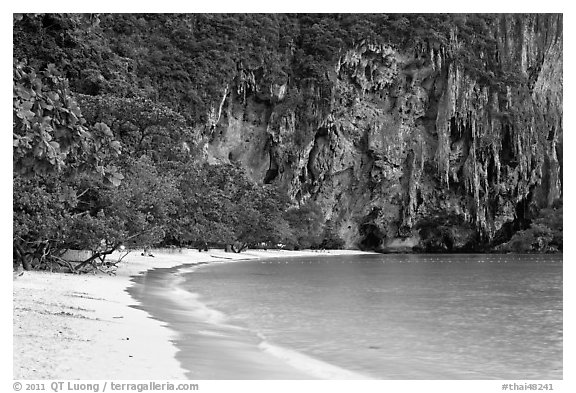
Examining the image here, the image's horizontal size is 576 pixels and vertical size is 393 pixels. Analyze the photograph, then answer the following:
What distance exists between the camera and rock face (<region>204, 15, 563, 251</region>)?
5988 centimetres

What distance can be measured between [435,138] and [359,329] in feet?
179

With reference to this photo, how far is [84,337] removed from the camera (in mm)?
7129

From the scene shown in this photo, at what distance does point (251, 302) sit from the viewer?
44.7 ft

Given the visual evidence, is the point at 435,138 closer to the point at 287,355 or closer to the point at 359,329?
the point at 359,329

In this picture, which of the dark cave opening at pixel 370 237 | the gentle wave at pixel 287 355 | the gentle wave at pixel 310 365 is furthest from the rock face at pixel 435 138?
the gentle wave at pixel 310 365

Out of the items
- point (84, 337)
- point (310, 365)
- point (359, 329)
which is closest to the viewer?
point (84, 337)

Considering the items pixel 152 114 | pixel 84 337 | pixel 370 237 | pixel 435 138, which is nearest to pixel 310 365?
pixel 84 337

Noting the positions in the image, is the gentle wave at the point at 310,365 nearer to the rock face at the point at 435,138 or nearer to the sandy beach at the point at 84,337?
the sandy beach at the point at 84,337

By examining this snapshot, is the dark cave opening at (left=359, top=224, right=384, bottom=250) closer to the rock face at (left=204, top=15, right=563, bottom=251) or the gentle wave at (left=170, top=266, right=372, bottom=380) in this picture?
the rock face at (left=204, top=15, right=563, bottom=251)

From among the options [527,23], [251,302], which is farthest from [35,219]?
[527,23]

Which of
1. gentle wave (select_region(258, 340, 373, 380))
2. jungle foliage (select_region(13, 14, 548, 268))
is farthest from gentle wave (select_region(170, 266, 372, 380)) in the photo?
jungle foliage (select_region(13, 14, 548, 268))

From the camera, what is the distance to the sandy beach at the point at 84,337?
5.69 metres

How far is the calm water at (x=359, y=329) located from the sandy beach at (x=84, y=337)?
397 millimetres

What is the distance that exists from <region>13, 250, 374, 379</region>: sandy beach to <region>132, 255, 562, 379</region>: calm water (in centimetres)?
40
